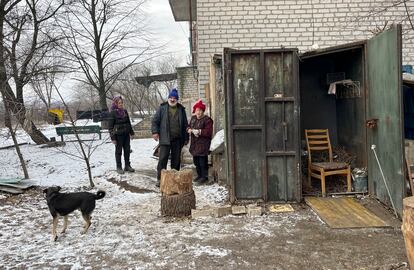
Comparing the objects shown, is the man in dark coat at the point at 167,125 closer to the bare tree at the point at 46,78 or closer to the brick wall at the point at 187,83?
the bare tree at the point at 46,78

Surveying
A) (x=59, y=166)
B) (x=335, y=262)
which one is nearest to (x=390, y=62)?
(x=335, y=262)

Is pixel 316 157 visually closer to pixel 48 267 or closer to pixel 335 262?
pixel 335 262

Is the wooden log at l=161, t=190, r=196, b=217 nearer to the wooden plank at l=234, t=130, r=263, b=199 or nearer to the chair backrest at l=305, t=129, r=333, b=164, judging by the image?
the wooden plank at l=234, t=130, r=263, b=199

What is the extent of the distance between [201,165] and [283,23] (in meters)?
4.14

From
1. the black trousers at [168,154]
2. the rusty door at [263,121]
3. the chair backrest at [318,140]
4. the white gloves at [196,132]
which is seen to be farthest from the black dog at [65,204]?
the chair backrest at [318,140]

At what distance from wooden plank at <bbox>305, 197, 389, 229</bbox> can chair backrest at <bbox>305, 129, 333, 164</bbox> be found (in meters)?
1.31

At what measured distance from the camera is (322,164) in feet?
22.4

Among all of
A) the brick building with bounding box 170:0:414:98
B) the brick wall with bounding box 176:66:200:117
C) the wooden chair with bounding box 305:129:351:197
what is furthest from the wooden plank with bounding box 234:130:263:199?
the brick wall with bounding box 176:66:200:117

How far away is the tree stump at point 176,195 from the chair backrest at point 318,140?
9.18 feet

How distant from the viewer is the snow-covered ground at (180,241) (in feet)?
13.3

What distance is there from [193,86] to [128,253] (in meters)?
15.0

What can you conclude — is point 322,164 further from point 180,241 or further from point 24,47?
point 24,47

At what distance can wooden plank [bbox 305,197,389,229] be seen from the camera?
5.11 m

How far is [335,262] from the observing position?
13.1 feet
